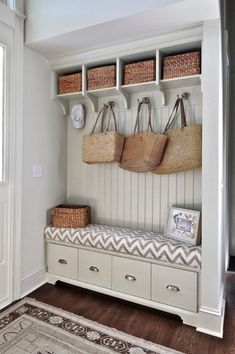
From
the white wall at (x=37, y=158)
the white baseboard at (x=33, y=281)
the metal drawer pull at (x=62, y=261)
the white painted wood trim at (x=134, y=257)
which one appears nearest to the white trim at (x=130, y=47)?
the white wall at (x=37, y=158)

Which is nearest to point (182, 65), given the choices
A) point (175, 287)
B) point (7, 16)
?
point (7, 16)

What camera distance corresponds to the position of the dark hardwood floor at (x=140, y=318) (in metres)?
1.73

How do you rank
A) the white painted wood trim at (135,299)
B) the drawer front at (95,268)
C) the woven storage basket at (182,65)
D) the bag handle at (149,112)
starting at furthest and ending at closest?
the bag handle at (149,112)
the drawer front at (95,268)
the woven storage basket at (182,65)
the white painted wood trim at (135,299)

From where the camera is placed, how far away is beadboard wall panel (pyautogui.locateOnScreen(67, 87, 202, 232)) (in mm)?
2326

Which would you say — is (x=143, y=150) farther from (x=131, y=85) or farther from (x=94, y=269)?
(x=94, y=269)

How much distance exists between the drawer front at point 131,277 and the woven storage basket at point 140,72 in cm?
156

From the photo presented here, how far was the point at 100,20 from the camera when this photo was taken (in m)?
1.91

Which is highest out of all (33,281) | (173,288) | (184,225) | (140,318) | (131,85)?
(131,85)

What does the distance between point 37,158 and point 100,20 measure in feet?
4.26

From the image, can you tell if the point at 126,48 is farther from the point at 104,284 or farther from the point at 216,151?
the point at 104,284

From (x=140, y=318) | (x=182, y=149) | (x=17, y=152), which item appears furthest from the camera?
(x=17, y=152)

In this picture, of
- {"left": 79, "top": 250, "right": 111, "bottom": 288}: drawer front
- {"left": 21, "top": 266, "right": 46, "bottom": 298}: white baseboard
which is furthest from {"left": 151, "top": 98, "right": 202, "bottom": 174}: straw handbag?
{"left": 21, "top": 266, "right": 46, "bottom": 298}: white baseboard

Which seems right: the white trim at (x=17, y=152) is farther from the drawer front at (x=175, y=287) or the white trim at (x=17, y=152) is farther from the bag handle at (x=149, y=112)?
the drawer front at (x=175, y=287)

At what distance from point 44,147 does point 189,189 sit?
4.75 ft
